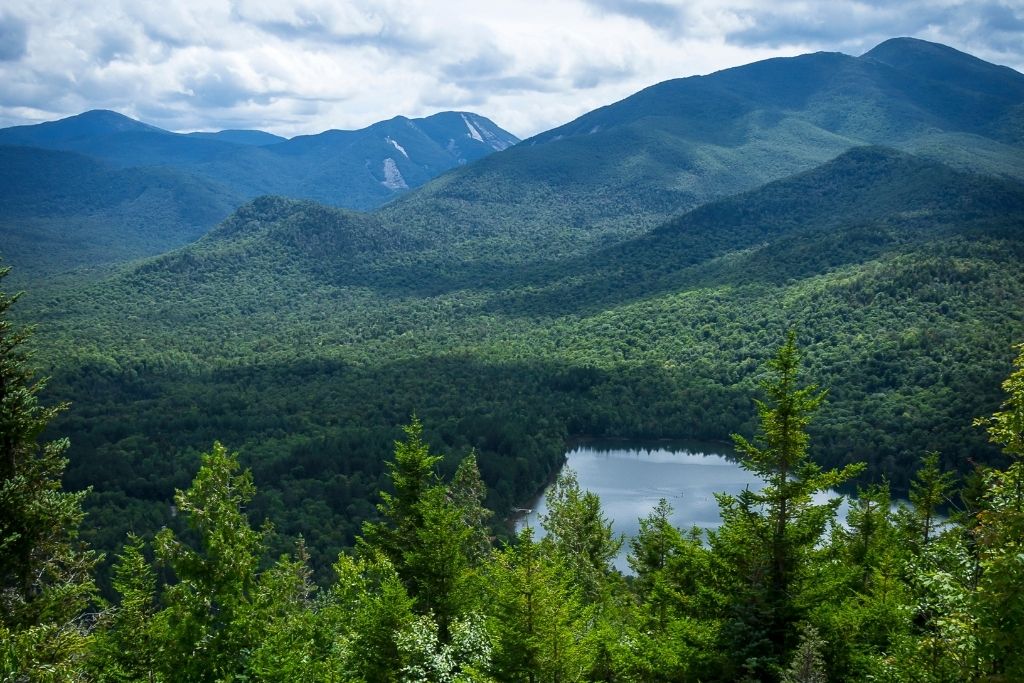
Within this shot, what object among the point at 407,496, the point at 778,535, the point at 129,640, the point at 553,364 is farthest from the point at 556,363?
the point at 129,640

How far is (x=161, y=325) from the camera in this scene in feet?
589

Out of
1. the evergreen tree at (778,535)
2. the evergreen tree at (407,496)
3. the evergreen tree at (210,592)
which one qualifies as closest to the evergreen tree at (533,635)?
the evergreen tree at (778,535)

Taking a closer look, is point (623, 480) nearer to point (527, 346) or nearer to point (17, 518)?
point (527, 346)

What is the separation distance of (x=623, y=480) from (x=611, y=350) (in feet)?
168

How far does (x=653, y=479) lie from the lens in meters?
97.2

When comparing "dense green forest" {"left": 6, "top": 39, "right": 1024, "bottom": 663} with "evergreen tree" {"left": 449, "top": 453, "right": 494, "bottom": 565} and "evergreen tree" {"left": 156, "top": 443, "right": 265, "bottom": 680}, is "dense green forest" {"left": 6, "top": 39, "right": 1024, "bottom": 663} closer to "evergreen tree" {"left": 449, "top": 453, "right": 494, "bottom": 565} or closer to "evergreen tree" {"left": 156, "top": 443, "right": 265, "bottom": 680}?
"evergreen tree" {"left": 449, "top": 453, "right": 494, "bottom": 565}

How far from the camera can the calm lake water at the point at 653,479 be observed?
82.8m

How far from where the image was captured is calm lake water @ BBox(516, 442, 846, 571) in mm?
82750

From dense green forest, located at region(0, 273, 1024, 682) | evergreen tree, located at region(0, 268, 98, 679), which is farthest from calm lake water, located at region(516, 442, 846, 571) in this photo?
evergreen tree, located at region(0, 268, 98, 679)

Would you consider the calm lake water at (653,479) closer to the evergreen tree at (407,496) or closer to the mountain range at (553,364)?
the mountain range at (553,364)

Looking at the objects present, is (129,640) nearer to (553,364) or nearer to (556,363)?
(553,364)

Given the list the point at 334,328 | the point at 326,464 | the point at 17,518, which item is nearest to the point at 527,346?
the point at 334,328

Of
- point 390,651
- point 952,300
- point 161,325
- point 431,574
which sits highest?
point 952,300

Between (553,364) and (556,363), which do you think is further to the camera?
(556,363)
